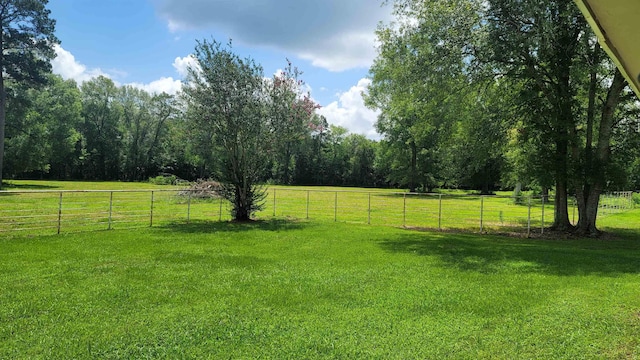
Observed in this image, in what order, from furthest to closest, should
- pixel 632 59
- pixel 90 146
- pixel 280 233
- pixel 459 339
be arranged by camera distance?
pixel 90 146, pixel 280 233, pixel 459 339, pixel 632 59

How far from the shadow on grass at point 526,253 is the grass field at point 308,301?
0.08m

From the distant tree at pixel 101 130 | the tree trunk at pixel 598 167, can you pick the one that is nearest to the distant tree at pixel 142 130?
the distant tree at pixel 101 130

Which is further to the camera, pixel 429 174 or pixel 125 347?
pixel 429 174

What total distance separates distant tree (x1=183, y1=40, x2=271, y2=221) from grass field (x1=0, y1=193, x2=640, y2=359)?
558 cm

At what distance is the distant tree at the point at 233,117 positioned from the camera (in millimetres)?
15680

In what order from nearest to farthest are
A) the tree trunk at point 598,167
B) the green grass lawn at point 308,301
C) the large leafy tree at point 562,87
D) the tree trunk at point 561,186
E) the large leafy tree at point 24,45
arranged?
the green grass lawn at point 308,301 < the large leafy tree at point 562,87 < the tree trunk at point 598,167 < the tree trunk at point 561,186 < the large leafy tree at point 24,45

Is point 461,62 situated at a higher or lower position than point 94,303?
higher

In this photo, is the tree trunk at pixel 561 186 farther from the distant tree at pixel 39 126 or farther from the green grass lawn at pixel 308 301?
the distant tree at pixel 39 126

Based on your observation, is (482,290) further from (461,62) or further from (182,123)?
(182,123)

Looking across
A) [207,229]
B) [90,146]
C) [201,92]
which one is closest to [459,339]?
[207,229]

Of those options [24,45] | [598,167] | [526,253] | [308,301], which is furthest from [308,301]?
[24,45]

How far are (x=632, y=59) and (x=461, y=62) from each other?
12.8m

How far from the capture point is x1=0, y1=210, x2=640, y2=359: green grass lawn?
13.8ft

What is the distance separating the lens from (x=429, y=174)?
Result: 177 feet
